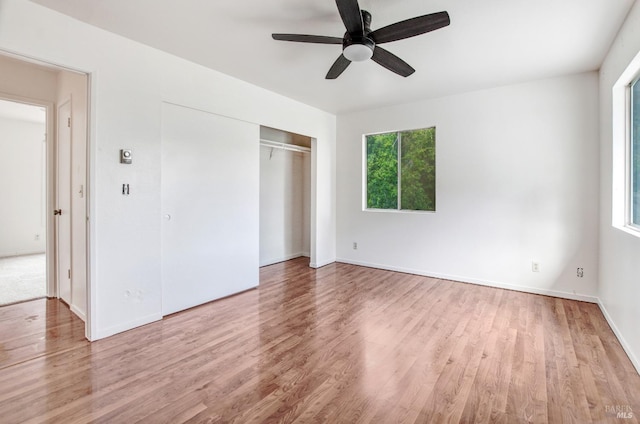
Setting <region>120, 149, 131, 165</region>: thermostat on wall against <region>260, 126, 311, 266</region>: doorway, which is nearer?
<region>120, 149, 131, 165</region>: thermostat on wall

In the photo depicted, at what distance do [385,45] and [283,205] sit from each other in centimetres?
339

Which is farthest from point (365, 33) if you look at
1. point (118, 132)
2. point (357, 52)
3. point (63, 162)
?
point (63, 162)

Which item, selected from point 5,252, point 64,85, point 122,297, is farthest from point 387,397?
point 5,252

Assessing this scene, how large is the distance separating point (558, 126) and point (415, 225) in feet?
6.94

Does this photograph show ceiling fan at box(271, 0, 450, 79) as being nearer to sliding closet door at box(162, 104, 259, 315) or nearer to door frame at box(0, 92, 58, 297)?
sliding closet door at box(162, 104, 259, 315)

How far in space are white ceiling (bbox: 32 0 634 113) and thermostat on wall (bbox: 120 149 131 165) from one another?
101 centimetres

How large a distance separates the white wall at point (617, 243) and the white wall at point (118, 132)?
3.80m

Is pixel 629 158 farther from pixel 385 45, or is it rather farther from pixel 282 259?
pixel 282 259

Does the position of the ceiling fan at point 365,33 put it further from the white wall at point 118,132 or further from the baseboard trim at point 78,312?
the baseboard trim at point 78,312

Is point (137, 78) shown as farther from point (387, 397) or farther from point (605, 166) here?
point (605, 166)

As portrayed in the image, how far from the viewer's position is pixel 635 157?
259 cm

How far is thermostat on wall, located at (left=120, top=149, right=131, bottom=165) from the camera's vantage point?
2693 millimetres

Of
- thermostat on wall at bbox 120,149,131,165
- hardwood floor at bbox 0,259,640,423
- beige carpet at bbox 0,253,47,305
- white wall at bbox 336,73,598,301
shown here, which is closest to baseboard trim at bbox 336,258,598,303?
white wall at bbox 336,73,598,301

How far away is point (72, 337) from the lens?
259 cm
